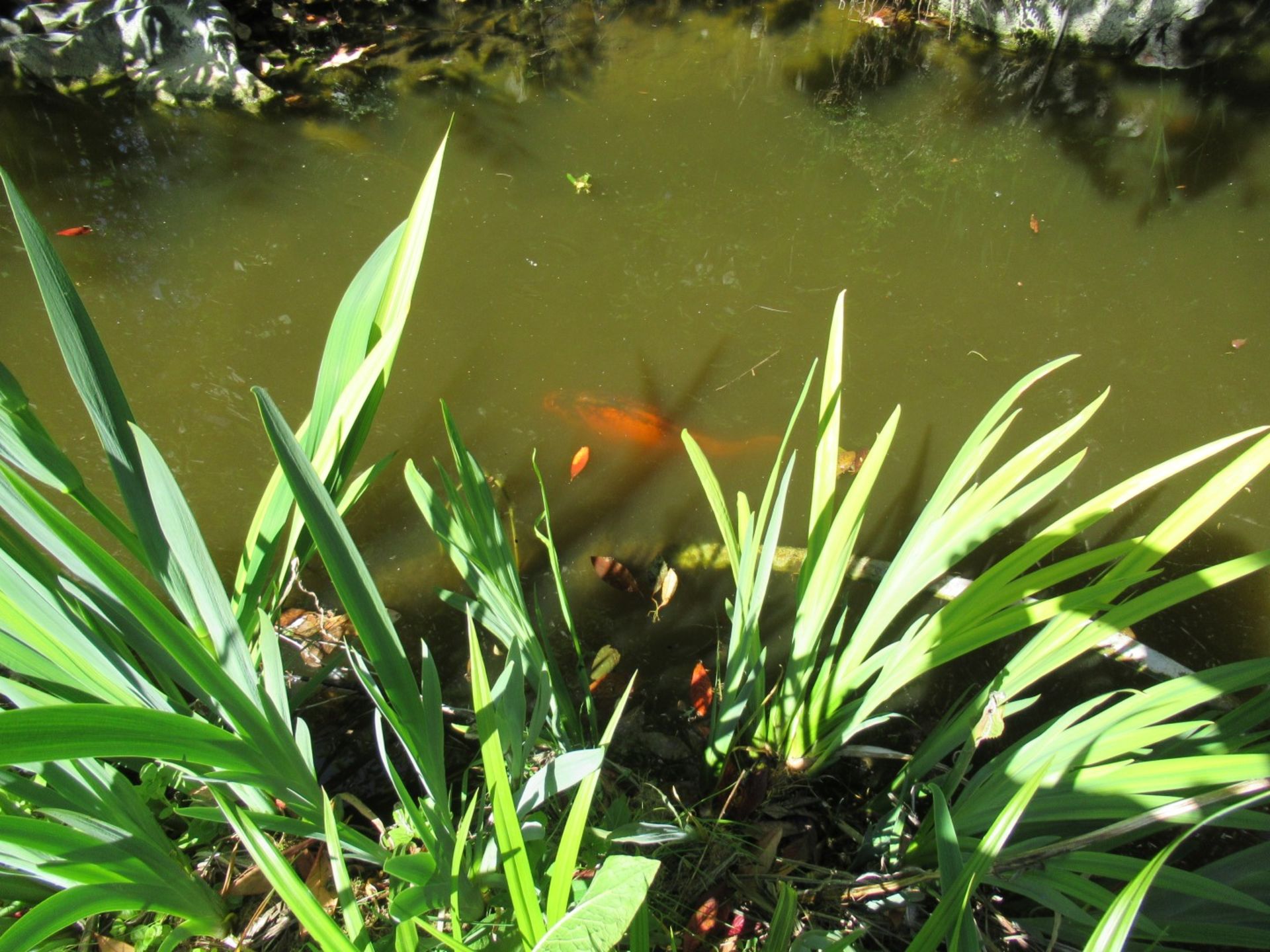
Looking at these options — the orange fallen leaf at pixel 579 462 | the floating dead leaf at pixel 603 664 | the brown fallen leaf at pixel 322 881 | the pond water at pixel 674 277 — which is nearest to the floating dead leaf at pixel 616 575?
the pond water at pixel 674 277

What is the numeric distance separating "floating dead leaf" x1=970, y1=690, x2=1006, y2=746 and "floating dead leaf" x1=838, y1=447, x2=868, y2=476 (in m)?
1.03

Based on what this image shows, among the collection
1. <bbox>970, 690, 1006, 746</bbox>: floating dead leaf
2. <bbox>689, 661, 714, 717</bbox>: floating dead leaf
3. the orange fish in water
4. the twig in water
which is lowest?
<bbox>689, 661, 714, 717</bbox>: floating dead leaf

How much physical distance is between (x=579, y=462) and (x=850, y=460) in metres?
0.68

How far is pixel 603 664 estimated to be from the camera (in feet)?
5.21

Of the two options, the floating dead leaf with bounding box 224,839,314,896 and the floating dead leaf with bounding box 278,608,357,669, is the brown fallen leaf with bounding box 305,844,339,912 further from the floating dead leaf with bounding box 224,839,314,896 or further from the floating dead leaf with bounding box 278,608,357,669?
the floating dead leaf with bounding box 278,608,357,669

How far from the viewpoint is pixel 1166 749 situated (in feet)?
3.40

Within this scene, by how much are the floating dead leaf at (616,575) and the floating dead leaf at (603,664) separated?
16 cm

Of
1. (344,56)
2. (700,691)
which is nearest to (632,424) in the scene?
(700,691)

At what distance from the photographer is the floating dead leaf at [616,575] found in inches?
68.5

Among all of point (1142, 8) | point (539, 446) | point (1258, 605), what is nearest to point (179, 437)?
point (539, 446)

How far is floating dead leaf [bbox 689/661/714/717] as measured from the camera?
152cm

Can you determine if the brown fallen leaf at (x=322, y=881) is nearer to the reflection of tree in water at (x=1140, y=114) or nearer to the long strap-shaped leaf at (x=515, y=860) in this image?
the long strap-shaped leaf at (x=515, y=860)

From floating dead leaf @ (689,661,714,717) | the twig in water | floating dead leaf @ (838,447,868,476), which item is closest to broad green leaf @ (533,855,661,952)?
floating dead leaf @ (689,661,714,717)

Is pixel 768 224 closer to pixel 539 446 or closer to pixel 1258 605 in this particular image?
pixel 539 446
